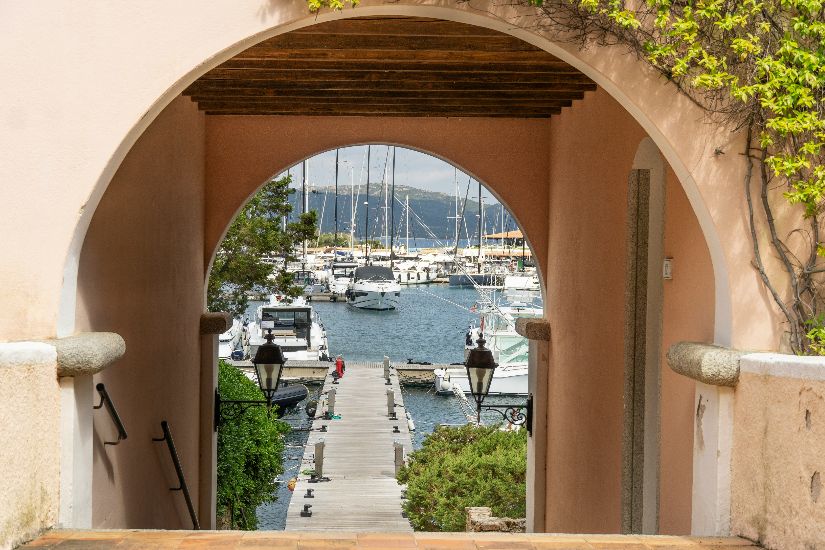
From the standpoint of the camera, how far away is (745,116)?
4.16 m

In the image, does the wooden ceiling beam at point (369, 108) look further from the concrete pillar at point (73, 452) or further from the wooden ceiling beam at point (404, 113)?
the concrete pillar at point (73, 452)

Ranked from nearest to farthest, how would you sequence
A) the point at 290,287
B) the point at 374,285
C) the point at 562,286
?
the point at 562,286 → the point at 290,287 → the point at 374,285

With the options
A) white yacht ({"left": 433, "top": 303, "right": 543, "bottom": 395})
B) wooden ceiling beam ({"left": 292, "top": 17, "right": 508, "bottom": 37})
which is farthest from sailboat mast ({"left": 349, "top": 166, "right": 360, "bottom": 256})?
wooden ceiling beam ({"left": 292, "top": 17, "right": 508, "bottom": 37})

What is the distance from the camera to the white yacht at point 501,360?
34469 millimetres

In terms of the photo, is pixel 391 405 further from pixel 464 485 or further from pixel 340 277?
pixel 340 277

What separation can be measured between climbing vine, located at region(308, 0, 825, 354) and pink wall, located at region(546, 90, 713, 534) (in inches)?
22.3

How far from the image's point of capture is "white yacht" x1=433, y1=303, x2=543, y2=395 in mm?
34469

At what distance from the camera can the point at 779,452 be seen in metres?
3.80

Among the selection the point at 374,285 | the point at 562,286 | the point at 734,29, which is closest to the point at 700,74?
the point at 734,29

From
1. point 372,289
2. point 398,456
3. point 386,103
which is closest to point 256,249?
point 398,456

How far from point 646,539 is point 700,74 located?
1.91 metres

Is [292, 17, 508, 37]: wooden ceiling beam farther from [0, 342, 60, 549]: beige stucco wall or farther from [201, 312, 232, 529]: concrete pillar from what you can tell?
[201, 312, 232, 529]: concrete pillar

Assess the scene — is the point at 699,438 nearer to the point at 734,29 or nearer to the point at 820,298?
the point at 820,298

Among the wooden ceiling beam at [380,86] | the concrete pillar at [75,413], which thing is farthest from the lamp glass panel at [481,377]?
the concrete pillar at [75,413]
